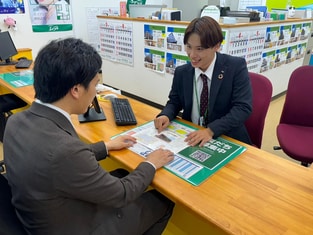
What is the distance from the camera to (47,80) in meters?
0.87

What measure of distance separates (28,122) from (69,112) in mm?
139

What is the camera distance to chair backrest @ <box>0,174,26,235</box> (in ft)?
2.63

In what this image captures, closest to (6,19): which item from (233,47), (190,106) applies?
(233,47)

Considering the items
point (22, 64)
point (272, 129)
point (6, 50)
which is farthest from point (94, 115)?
point (272, 129)

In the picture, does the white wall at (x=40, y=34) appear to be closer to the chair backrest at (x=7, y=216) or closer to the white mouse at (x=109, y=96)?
the white mouse at (x=109, y=96)

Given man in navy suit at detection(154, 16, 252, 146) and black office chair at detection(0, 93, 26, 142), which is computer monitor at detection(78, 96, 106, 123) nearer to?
man in navy suit at detection(154, 16, 252, 146)

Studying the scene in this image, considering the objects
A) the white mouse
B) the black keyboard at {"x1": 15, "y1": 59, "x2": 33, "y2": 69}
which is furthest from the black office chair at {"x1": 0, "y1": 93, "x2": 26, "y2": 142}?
the white mouse

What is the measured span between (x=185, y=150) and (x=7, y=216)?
0.76 metres

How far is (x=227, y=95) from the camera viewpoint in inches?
60.1

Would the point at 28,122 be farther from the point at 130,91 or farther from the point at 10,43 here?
the point at 130,91

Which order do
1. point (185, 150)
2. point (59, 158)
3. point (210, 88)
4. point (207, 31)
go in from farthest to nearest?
point (210, 88) → point (207, 31) → point (185, 150) → point (59, 158)

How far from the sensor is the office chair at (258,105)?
5.61ft

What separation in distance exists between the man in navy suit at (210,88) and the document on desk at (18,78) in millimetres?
1468

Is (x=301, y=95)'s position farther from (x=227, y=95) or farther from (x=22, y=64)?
(x=22, y=64)
